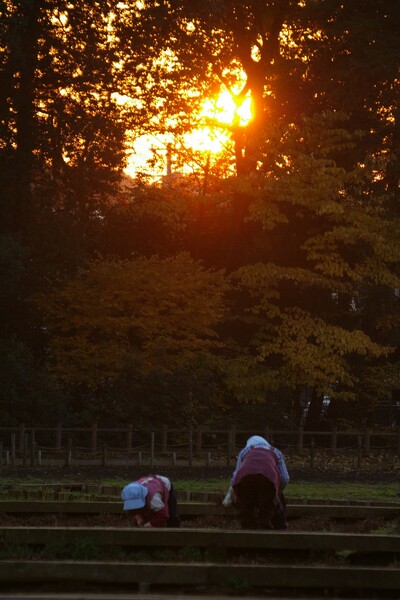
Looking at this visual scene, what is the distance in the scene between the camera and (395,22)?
41562 millimetres

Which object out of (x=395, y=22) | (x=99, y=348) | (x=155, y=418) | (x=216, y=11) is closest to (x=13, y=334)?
(x=99, y=348)

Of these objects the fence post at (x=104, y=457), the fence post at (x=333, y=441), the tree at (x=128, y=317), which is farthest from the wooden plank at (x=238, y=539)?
the tree at (x=128, y=317)

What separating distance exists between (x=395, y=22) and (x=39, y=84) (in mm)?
12283

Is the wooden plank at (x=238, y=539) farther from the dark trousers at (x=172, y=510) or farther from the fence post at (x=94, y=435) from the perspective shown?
the fence post at (x=94, y=435)

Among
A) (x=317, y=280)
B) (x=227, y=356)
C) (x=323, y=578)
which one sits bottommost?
(x=323, y=578)

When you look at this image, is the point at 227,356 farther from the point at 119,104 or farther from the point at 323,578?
the point at 323,578

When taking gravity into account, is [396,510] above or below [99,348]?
below

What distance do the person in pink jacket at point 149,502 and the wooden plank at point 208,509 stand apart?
1508 mm

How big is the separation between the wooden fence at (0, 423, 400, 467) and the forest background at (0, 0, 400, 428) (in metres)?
0.61

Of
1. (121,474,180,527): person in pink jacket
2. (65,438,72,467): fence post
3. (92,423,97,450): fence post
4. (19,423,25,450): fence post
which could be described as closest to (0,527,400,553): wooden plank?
(121,474,180,527): person in pink jacket

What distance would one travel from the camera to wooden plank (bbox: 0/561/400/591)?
39.1 ft

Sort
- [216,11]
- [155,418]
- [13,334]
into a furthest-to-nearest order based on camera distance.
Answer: [216,11]
[13,334]
[155,418]

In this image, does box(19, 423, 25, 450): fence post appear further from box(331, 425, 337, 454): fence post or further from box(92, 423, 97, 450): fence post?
box(331, 425, 337, 454): fence post

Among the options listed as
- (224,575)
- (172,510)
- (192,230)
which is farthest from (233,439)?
(224,575)
